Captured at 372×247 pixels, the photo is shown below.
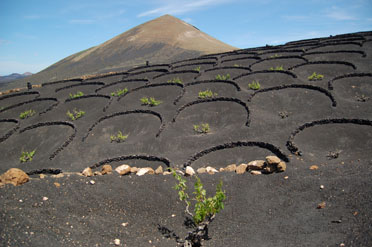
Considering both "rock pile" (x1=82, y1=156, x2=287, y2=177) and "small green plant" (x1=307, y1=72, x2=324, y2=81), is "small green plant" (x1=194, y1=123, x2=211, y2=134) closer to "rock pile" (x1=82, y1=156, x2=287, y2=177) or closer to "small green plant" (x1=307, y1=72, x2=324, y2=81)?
"rock pile" (x1=82, y1=156, x2=287, y2=177)

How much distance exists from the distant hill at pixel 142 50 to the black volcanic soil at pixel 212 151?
2158 cm

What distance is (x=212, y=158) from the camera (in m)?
9.22

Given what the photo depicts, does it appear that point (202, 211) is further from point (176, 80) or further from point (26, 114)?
point (26, 114)

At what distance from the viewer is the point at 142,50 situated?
47.4 metres

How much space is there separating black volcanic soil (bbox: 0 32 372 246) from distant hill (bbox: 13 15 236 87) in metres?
21.6

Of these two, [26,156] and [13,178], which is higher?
[13,178]

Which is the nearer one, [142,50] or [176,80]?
[176,80]

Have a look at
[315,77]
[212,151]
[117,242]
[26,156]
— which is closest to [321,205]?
[117,242]

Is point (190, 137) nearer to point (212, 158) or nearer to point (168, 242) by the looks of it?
point (212, 158)

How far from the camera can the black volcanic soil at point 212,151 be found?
466 centimetres

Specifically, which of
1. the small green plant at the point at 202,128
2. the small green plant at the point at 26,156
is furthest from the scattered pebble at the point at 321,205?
the small green plant at the point at 26,156

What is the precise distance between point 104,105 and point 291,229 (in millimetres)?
12450

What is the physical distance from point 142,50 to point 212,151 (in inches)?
1619

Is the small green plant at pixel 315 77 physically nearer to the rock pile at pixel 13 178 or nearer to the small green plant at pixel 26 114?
the rock pile at pixel 13 178
